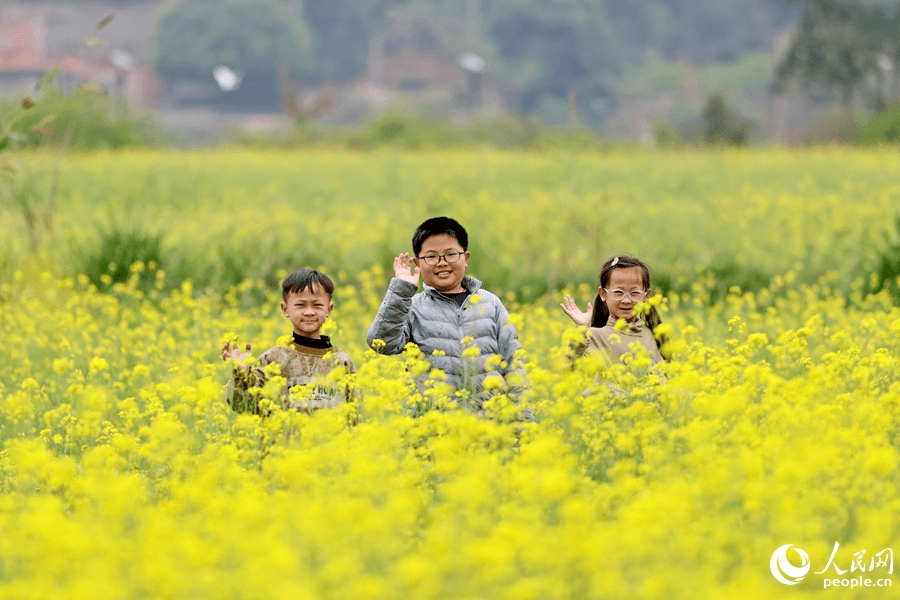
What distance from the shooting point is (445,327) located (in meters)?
4.62

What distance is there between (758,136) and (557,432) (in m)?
51.2

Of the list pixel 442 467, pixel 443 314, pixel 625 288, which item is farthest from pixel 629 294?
pixel 442 467

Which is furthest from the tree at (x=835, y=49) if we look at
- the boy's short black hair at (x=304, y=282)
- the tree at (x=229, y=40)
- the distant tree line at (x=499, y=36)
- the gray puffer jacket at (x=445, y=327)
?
the boy's short black hair at (x=304, y=282)

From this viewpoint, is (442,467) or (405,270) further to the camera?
(405,270)

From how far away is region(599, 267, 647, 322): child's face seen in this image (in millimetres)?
Answer: 4656

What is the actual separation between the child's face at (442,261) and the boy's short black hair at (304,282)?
41 cm

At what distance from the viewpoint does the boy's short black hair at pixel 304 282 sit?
4.44 metres

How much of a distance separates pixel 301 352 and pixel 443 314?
0.61 meters

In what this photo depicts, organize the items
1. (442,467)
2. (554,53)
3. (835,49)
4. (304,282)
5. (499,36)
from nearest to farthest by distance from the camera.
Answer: (442,467) → (304,282) → (835,49) → (554,53) → (499,36)

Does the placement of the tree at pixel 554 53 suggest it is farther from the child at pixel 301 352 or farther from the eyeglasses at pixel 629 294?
the child at pixel 301 352

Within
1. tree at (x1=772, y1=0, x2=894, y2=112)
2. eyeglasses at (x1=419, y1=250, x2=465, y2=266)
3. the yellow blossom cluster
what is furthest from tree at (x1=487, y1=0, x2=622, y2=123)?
the yellow blossom cluster

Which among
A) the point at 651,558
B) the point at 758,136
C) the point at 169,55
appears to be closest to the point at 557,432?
the point at 651,558

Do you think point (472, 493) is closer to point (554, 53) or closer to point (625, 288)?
point (625, 288)

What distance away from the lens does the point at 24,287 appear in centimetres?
843
